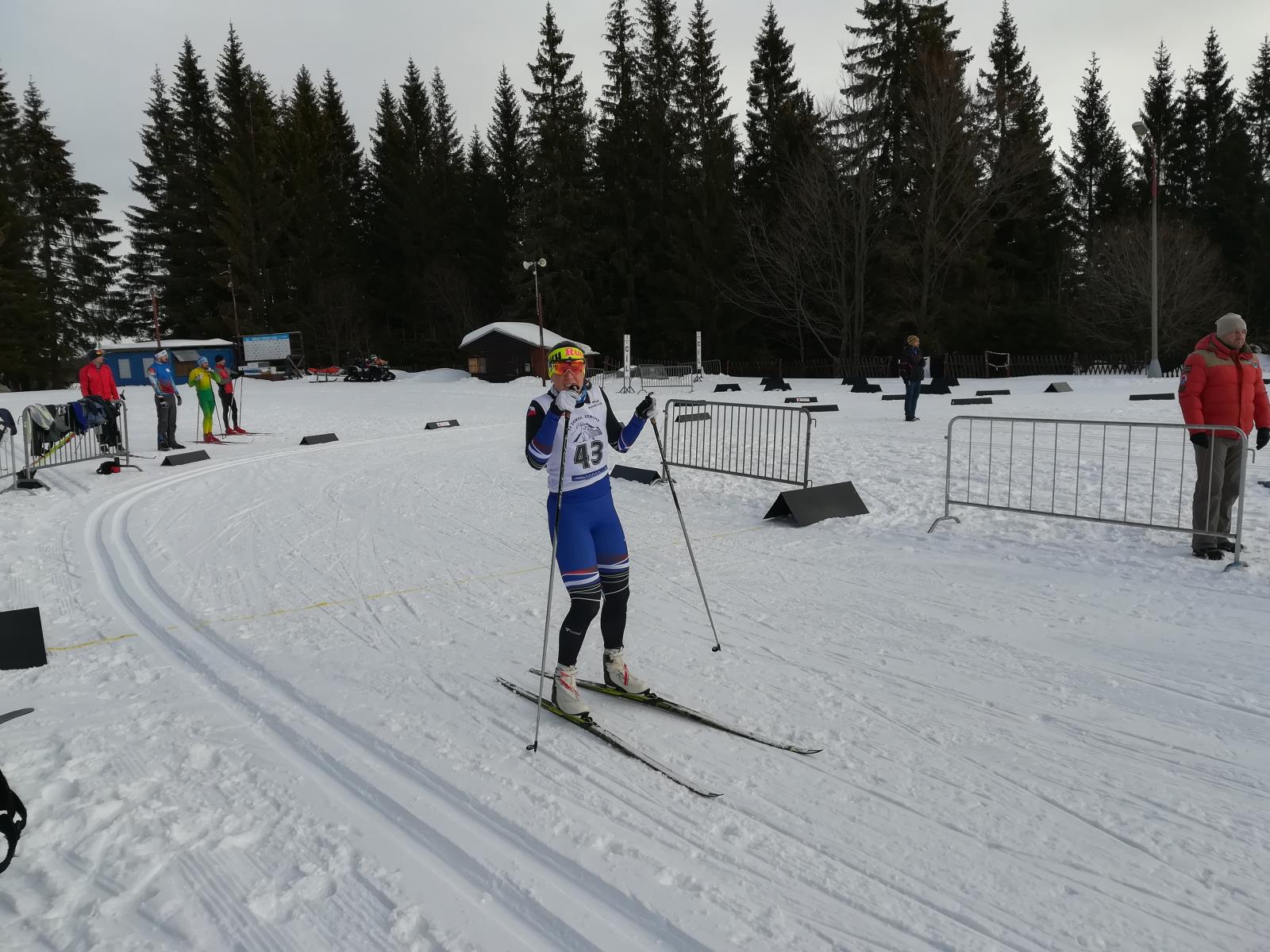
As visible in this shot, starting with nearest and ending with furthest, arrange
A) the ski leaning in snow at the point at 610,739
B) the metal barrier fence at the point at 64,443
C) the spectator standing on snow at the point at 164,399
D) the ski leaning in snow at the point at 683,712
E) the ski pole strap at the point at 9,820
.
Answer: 1. the ski pole strap at the point at 9,820
2. the ski leaning in snow at the point at 610,739
3. the ski leaning in snow at the point at 683,712
4. the metal barrier fence at the point at 64,443
5. the spectator standing on snow at the point at 164,399

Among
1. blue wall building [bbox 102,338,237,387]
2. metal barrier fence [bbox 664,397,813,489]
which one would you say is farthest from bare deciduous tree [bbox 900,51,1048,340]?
blue wall building [bbox 102,338,237,387]

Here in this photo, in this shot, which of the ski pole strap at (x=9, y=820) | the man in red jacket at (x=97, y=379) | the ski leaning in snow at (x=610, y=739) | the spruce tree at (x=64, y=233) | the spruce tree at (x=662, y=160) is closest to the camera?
the ski pole strap at (x=9, y=820)

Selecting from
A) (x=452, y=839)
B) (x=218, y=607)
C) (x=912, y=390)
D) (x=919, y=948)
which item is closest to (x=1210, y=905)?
(x=919, y=948)

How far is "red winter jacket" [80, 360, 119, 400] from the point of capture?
47.8 ft

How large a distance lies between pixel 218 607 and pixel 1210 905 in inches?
257

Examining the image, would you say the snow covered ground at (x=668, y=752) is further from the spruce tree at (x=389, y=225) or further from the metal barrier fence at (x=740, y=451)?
the spruce tree at (x=389, y=225)

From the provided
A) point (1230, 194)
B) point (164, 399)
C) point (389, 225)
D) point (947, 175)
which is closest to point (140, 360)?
point (389, 225)

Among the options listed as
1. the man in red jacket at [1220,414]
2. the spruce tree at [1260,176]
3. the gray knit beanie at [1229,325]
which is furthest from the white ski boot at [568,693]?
the spruce tree at [1260,176]

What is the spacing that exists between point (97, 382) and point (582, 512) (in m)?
13.6

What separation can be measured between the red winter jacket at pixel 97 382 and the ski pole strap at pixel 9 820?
43.1ft

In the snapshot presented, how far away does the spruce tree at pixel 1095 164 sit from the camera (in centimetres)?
5159

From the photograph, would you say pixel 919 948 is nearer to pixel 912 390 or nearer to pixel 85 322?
pixel 912 390

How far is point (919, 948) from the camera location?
110 inches

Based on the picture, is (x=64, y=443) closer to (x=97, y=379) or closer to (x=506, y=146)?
(x=97, y=379)
